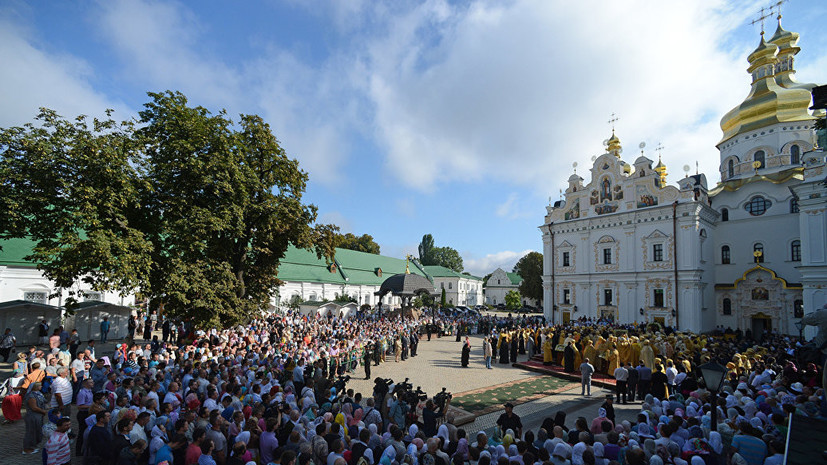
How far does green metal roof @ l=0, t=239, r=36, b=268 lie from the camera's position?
70.2 feet

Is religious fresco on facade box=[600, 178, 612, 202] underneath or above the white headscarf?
above

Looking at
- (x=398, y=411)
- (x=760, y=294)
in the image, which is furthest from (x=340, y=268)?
(x=760, y=294)

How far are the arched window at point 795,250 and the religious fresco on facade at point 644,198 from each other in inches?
349

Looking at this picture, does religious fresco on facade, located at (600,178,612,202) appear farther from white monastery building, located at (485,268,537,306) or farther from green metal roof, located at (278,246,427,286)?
white monastery building, located at (485,268,537,306)

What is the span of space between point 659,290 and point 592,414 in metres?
22.3

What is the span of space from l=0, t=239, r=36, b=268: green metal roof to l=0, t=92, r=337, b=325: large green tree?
30.1 feet

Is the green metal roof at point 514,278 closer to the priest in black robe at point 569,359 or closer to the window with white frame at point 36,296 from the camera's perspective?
the priest in black robe at point 569,359

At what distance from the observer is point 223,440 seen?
608 cm

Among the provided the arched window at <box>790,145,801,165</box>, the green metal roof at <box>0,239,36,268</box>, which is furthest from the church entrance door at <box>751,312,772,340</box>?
the green metal roof at <box>0,239,36,268</box>

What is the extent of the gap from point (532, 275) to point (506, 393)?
152ft

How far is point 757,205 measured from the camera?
2925 centimetres

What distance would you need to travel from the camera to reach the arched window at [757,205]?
A: 28809mm

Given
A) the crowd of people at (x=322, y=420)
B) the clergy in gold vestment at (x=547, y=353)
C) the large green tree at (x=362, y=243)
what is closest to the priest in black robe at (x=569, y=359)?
the clergy in gold vestment at (x=547, y=353)

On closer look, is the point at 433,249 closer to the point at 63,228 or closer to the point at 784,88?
the point at 784,88
